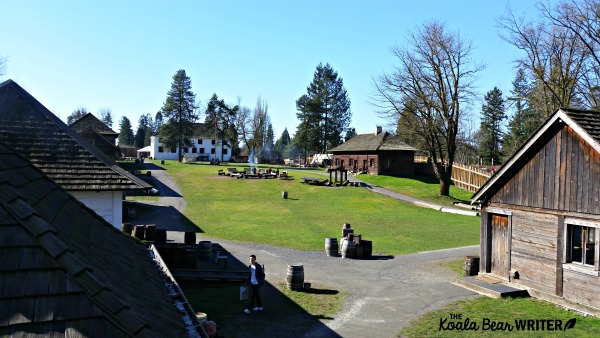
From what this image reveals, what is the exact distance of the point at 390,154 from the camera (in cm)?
6141

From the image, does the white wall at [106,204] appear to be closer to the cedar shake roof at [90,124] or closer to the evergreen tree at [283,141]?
the cedar shake roof at [90,124]

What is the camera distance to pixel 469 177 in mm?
52750

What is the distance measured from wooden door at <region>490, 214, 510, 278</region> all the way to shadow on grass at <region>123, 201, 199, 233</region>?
17.1 metres

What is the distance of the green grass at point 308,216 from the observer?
91.9 ft

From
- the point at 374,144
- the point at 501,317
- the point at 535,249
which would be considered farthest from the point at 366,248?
the point at 374,144

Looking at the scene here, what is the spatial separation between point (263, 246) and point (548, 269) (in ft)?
44.8

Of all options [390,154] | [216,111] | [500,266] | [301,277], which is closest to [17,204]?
[301,277]

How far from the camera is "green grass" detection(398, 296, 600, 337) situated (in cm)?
1297

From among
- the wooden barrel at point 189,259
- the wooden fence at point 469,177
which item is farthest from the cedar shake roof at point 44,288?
the wooden fence at point 469,177

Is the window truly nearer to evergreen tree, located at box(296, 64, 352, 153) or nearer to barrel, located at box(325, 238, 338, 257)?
barrel, located at box(325, 238, 338, 257)

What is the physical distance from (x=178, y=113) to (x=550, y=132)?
73.7m

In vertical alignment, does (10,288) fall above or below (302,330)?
above

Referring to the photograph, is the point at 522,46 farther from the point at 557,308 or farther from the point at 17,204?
the point at 17,204

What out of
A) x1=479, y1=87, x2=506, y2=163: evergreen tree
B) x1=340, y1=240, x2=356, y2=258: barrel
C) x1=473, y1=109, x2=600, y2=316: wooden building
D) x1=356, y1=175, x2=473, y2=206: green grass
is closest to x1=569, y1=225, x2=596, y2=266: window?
x1=473, y1=109, x2=600, y2=316: wooden building
